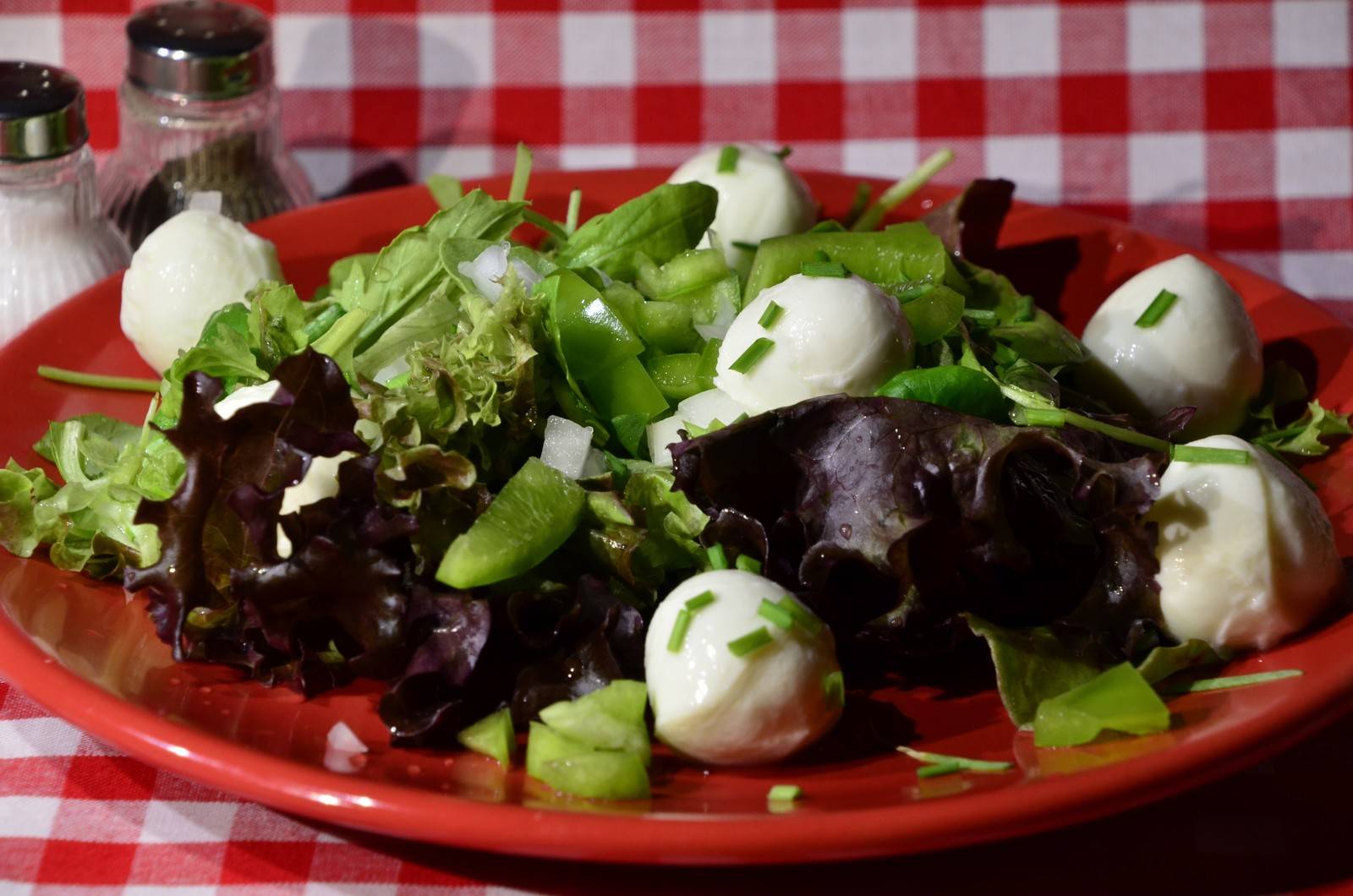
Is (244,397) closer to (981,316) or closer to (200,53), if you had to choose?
(981,316)

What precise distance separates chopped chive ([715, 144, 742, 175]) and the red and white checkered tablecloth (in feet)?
2.89

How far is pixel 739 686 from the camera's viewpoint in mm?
1240

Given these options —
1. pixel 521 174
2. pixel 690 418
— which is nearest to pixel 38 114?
pixel 521 174

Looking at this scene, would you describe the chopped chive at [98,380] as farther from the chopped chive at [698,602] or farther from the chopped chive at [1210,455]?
the chopped chive at [1210,455]

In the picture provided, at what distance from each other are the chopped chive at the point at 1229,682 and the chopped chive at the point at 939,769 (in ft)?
0.70

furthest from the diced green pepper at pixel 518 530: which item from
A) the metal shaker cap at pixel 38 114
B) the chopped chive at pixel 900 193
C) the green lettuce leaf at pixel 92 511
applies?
the metal shaker cap at pixel 38 114

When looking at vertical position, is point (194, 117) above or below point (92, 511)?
above

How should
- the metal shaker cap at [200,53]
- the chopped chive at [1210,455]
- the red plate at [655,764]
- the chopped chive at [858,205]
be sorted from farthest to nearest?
the metal shaker cap at [200,53], the chopped chive at [858,205], the chopped chive at [1210,455], the red plate at [655,764]

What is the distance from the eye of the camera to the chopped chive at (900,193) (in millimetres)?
2016

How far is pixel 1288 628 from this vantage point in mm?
1364

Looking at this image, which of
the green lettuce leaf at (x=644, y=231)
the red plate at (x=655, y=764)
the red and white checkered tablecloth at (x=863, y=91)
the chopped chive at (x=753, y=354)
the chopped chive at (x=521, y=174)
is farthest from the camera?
the red and white checkered tablecloth at (x=863, y=91)

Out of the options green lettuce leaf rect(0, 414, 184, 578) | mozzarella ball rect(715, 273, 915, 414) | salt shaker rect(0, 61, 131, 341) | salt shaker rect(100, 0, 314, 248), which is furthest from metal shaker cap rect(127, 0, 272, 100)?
mozzarella ball rect(715, 273, 915, 414)

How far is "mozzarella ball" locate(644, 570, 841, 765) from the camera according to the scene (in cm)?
124

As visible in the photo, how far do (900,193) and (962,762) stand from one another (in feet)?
3.27
